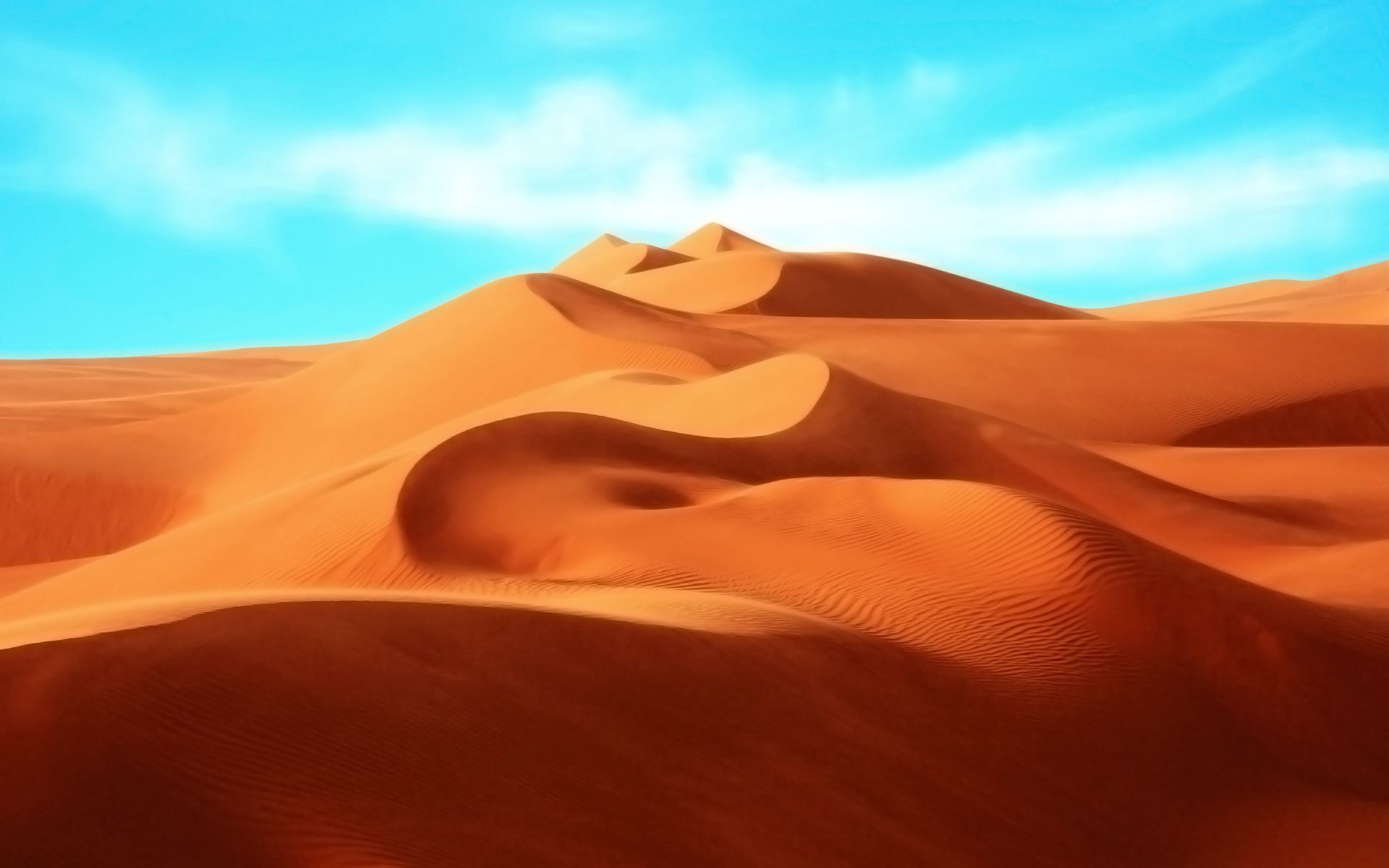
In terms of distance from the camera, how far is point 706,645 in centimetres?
842

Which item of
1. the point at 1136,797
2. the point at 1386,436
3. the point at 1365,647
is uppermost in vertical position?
the point at 1386,436

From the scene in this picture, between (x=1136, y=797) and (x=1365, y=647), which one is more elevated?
(x=1365, y=647)

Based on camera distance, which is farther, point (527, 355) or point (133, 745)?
point (527, 355)

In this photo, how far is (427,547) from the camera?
12.6 metres

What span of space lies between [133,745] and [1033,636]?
633 centimetres

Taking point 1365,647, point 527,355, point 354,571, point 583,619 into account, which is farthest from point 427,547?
point 527,355

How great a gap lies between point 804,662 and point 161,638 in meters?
3.80

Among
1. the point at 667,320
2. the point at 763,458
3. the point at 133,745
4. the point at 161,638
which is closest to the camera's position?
the point at 133,745

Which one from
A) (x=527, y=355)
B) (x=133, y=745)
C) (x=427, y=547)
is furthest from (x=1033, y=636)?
(x=527, y=355)

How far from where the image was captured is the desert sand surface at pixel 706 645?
6199mm

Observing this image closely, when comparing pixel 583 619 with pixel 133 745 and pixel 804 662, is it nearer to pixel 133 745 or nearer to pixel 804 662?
pixel 804 662

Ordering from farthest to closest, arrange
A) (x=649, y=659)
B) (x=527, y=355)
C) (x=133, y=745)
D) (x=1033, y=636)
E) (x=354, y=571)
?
(x=527, y=355) → (x=354, y=571) → (x=1033, y=636) → (x=649, y=659) → (x=133, y=745)

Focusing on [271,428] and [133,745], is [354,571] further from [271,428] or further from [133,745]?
[271,428]

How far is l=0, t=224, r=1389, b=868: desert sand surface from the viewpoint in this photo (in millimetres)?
6199
